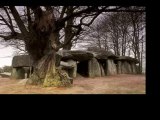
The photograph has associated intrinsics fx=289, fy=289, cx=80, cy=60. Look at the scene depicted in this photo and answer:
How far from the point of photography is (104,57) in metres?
6.91

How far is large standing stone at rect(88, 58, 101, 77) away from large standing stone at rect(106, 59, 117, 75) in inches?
8.7

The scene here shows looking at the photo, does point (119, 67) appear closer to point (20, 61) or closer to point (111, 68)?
point (111, 68)

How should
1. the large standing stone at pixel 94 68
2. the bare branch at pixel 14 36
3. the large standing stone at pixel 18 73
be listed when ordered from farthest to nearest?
the large standing stone at pixel 18 73
the large standing stone at pixel 94 68
the bare branch at pixel 14 36

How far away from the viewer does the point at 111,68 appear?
6.66 meters

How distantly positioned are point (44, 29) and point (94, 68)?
1.79m

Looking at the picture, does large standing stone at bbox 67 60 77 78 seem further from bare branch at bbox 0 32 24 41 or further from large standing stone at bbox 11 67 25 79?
bare branch at bbox 0 32 24 41

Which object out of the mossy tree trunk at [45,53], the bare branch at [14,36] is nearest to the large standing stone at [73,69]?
the mossy tree trunk at [45,53]

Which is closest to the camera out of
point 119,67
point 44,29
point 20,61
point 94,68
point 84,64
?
point 44,29

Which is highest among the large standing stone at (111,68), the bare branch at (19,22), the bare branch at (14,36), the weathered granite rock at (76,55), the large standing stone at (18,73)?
the bare branch at (19,22)

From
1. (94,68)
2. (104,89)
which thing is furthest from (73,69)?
(104,89)

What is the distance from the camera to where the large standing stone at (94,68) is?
22.4 ft

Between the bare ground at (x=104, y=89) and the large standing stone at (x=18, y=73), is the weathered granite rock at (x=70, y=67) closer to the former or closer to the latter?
the large standing stone at (x=18, y=73)

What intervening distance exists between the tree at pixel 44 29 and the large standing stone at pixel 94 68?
113 centimetres
